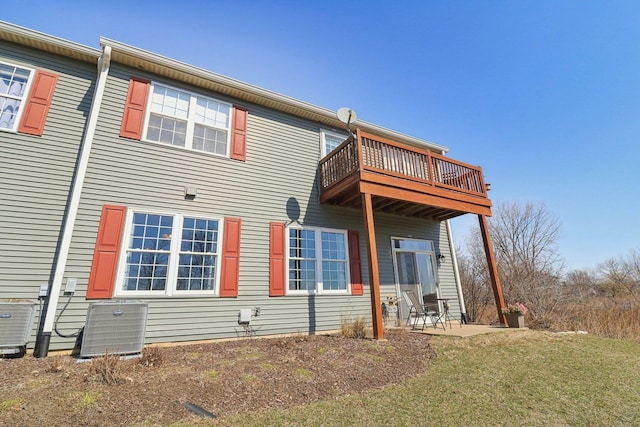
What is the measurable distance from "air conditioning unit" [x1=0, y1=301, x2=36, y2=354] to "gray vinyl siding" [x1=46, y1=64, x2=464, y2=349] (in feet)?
1.36

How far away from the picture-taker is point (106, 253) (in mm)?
5133

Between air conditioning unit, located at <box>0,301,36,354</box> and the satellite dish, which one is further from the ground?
the satellite dish

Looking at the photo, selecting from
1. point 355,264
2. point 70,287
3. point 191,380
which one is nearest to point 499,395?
point 191,380

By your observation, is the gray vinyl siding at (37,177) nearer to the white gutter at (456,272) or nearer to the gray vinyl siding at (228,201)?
the gray vinyl siding at (228,201)

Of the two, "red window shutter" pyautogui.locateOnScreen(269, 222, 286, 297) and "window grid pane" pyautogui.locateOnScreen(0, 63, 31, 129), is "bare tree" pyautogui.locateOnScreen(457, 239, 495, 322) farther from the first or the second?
"window grid pane" pyautogui.locateOnScreen(0, 63, 31, 129)

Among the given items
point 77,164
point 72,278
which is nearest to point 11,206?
point 77,164

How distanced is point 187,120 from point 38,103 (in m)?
2.59

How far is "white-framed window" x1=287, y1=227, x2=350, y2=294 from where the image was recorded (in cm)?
697

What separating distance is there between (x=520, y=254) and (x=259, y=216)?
1996 centimetres

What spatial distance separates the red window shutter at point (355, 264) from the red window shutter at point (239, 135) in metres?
3.60

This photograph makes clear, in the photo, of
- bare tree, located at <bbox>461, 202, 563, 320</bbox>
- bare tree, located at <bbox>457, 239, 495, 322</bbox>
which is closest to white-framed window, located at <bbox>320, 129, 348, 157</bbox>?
bare tree, located at <bbox>457, 239, 495, 322</bbox>

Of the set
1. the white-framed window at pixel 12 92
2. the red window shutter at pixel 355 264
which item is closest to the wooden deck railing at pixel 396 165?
the red window shutter at pixel 355 264

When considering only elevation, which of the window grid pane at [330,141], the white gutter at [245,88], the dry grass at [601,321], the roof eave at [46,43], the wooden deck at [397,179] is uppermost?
the white gutter at [245,88]

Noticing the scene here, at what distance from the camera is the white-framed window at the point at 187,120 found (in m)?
6.36
